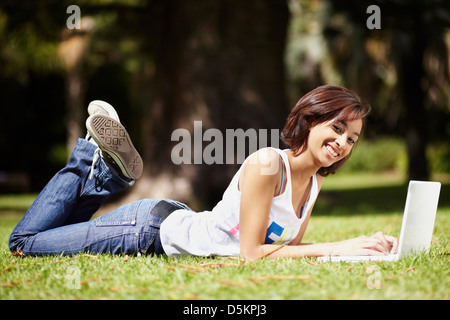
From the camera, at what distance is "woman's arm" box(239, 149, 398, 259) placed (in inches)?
120

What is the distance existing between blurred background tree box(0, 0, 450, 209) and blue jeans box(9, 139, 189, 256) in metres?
5.40

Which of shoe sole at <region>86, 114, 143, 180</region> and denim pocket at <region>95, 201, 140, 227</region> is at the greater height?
shoe sole at <region>86, 114, 143, 180</region>

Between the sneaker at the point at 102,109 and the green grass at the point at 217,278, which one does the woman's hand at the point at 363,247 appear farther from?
the sneaker at the point at 102,109

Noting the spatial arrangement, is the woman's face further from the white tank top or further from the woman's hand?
the woman's hand

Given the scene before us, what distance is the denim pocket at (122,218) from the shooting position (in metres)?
3.58

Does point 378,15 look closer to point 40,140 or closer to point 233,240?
point 233,240

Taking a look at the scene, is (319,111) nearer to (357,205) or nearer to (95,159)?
(95,159)

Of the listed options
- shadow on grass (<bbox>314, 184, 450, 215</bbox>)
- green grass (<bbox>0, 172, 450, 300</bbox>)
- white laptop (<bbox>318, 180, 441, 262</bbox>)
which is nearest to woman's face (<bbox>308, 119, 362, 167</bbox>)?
white laptop (<bbox>318, 180, 441, 262</bbox>)

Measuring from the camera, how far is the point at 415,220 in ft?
10.4

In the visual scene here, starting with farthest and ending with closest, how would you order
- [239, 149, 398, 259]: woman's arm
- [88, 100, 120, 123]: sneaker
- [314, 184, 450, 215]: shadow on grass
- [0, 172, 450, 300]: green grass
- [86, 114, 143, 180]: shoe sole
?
[314, 184, 450, 215]: shadow on grass < [88, 100, 120, 123]: sneaker < [86, 114, 143, 180]: shoe sole < [239, 149, 398, 259]: woman's arm < [0, 172, 450, 300]: green grass

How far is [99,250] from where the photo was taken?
11.9 feet

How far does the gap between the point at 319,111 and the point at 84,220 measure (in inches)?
76.1

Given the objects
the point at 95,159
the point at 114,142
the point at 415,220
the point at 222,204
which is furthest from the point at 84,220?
the point at 415,220
